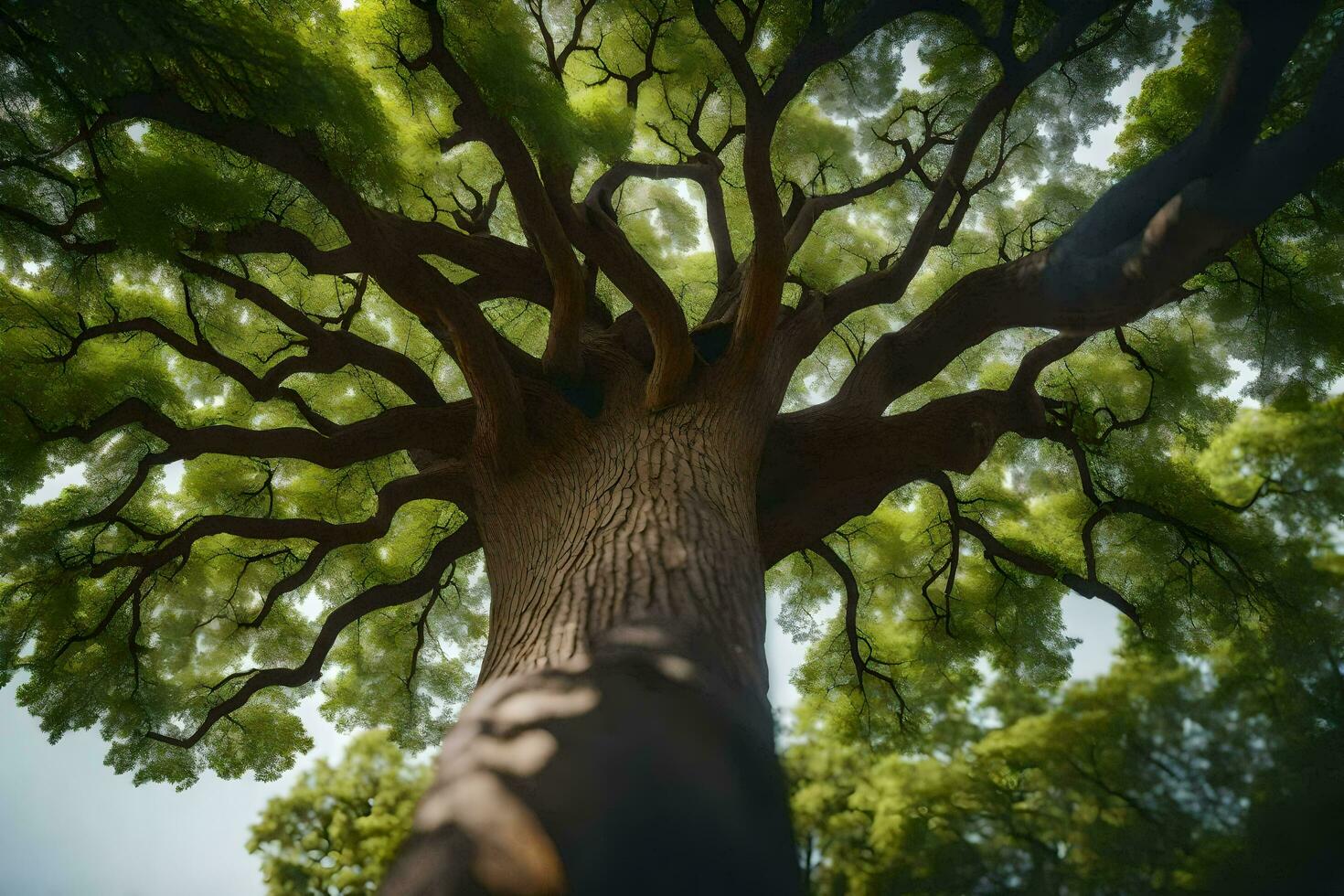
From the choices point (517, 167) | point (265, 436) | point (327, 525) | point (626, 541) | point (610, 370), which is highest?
point (610, 370)

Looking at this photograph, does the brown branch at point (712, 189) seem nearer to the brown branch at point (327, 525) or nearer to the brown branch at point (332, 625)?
the brown branch at point (327, 525)

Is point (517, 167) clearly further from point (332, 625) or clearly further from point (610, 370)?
point (332, 625)

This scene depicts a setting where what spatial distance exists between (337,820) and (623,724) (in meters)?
7.21

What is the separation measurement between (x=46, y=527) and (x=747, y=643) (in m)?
5.88

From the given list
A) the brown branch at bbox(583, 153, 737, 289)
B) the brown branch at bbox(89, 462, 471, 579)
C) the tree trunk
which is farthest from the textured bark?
the brown branch at bbox(583, 153, 737, 289)

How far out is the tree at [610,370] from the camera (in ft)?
8.34

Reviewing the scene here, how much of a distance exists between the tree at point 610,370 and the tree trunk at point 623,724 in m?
0.01

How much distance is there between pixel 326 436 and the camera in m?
4.46

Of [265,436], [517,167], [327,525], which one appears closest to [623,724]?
[517,167]

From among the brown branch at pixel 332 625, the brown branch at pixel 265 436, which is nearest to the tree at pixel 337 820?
the brown branch at pixel 332 625

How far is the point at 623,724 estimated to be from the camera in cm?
185

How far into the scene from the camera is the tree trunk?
4.98ft

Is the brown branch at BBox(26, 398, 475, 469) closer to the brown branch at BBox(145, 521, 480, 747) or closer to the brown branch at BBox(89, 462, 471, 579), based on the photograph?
the brown branch at BBox(89, 462, 471, 579)

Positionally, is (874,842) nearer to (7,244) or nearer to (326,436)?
(326,436)
